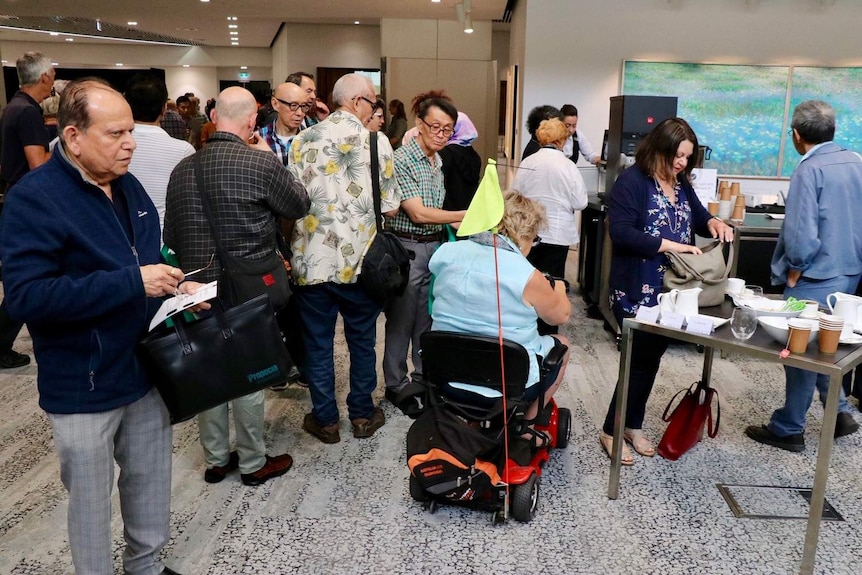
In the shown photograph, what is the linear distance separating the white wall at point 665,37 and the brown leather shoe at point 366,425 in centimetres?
594

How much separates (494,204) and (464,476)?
3.11ft

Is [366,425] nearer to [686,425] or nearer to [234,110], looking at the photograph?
[686,425]

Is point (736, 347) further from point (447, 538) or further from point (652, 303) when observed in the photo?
point (447, 538)

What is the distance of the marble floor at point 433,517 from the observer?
7.72 feet

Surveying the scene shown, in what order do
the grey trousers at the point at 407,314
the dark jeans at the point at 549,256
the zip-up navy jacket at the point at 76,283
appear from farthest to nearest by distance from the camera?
the dark jeans at the point at 549,256 → the grey trousers at the point at 407,314 → the zip-up navy jacket at the point at 76,283

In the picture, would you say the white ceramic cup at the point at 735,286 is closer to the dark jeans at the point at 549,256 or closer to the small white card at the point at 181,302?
the dark jeans at the point at 549,256

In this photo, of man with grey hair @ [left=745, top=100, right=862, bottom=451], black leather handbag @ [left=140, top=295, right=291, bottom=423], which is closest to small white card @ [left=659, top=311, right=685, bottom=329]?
man with grey hair @ [left=745, top=100, right=862, bottom=451]

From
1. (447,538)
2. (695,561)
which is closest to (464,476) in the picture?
(447,538)

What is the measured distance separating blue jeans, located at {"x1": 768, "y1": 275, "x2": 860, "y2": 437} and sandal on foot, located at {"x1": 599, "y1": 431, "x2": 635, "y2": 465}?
73 cm

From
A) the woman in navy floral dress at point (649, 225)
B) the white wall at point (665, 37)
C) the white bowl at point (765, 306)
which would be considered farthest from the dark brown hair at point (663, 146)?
the white wall at point (665, 37)

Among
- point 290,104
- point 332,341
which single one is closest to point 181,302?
point 332,341

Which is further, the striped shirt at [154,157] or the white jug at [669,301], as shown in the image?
the striped shirt at [154,157]

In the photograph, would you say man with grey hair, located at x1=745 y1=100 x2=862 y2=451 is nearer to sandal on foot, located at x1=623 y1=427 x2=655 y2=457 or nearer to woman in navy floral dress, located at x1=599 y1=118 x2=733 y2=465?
woman in navy floral dress, located at x1=599 y1=118 x2=733 y2=465

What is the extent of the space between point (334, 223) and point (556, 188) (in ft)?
6.06
